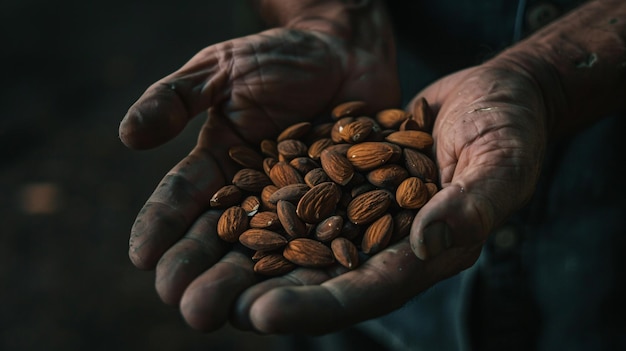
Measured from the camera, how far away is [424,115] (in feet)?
3.04

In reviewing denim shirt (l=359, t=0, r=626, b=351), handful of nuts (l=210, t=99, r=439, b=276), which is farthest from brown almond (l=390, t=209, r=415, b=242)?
denim shirt (l=359, t=0, r=626, b=351)

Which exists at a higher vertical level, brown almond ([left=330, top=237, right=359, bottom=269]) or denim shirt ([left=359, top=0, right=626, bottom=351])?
brown almond ([left=330, top=237, right=359, bottom=269])

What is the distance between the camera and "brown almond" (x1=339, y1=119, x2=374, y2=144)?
91cm

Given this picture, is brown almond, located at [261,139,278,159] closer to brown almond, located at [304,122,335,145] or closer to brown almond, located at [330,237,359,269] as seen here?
brown almond, located at [304,122,335,145]

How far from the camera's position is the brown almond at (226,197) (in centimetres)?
81

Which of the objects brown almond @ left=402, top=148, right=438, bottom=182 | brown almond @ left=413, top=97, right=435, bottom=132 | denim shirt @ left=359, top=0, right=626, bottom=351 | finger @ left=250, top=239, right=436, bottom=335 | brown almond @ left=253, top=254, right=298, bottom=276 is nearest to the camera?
finger @ left=250, top=239, right=436, bottom=335

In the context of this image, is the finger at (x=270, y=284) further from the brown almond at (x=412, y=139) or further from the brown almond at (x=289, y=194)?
the brown almond at (x=412, y=139)

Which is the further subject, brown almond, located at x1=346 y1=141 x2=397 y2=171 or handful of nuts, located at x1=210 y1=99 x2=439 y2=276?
brown almond, located at x1=346 y1=141 x2=397 y2=171

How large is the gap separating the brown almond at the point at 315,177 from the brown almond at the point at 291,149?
0.17 ft

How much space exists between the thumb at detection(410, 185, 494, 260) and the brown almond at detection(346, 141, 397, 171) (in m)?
0.22

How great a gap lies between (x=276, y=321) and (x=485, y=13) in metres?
0.77

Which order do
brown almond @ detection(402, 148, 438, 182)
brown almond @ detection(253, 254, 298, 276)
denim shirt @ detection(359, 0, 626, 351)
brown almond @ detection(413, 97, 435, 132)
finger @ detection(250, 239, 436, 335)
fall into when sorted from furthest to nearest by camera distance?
1. denim shirt @ detection(359, 0, 626, 351)
2. brown almond @ detection(413, 97, 435, 132)
3. brown almond @ detection(402, 148, 438, 182)
4. brown almond @ detection(253, 254, 298, 276)
5. finger @ detection(250, 239, 436, 335)

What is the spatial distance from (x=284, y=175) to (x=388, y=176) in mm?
158

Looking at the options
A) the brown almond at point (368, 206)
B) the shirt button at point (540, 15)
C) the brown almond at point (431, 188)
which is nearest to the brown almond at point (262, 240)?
the brown almond at point (368, 206)
